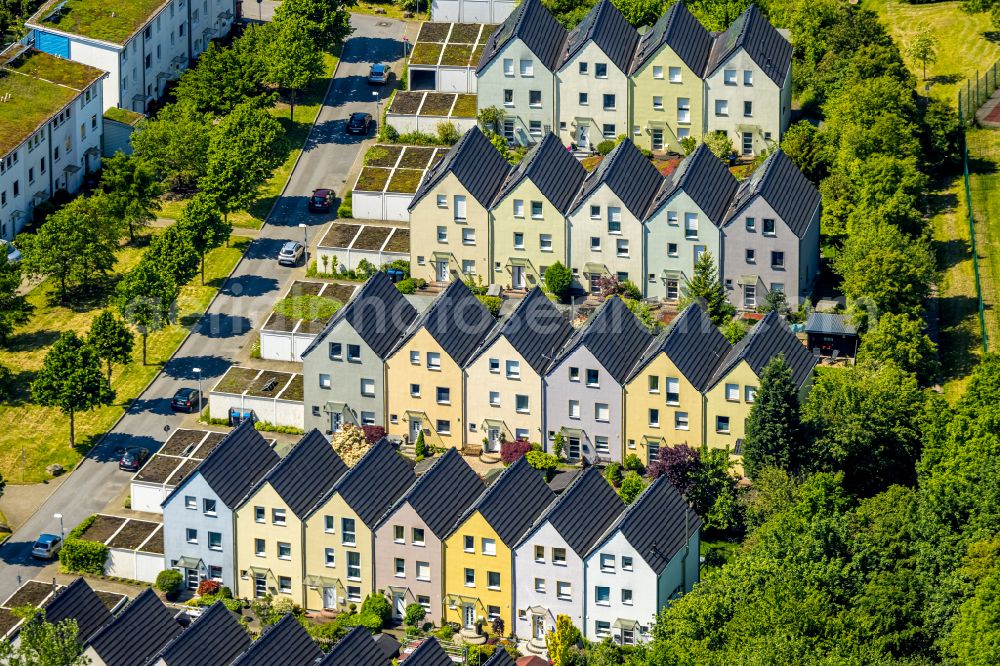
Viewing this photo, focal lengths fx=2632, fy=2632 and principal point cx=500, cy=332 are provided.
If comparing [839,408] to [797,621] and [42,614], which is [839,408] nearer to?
[797,621]

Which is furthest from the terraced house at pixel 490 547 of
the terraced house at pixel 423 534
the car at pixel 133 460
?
the car at pixel 133 460

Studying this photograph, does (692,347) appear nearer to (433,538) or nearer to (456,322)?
(456,322)

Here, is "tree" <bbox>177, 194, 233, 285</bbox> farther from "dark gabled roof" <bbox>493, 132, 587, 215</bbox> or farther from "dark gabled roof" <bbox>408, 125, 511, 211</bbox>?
"dark gabled roof" <bbox>493, 132, 587, 215</bbox>

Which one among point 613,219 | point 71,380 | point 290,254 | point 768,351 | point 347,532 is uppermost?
point 613,219

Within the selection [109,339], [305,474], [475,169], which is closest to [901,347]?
[475,169]

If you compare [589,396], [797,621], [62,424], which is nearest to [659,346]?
[589,396]

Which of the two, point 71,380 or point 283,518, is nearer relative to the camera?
point 283,518

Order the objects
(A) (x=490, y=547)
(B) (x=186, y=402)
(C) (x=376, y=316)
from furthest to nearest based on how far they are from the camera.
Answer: (B) (x=186, y=402)
(C) (x=376, y=316)
(A) (x=490, y=547)

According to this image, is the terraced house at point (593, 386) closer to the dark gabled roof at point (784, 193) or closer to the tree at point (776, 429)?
the tree at point (776, 429)
